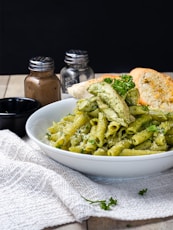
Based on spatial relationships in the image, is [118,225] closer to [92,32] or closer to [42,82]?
[42,82]

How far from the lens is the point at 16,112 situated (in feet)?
6.41

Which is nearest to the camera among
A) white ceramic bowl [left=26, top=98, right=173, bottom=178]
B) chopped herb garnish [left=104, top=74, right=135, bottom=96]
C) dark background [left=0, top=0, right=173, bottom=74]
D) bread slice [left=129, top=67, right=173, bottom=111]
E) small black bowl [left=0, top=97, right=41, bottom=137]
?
white ceramic bowl [left=26, top=98, right=173, bottom=178]

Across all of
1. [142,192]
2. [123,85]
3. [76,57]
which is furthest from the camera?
[76,57]

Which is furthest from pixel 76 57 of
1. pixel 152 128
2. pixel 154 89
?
pixel 152 128

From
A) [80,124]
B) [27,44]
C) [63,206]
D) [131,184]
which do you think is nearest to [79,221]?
[63,206]

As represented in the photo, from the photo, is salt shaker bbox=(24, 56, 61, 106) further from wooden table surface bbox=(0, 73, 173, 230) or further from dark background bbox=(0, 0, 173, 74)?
dark background bbox=(0, 0, 173, 74)

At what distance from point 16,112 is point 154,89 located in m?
0.49

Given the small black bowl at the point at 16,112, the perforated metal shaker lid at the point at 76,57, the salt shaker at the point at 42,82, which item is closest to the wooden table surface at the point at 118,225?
the small black bowl at the point at 16,112

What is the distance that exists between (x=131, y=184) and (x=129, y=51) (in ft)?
7.20

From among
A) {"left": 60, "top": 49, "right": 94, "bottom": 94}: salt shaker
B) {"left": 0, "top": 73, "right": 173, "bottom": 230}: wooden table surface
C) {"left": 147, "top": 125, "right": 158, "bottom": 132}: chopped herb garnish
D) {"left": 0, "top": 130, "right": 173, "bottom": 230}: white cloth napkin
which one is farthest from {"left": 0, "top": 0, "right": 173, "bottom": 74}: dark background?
{"left": 0, "top": 73, "right": 173, "bottom": 230}: wooden table surface

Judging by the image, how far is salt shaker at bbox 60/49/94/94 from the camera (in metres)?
2.22

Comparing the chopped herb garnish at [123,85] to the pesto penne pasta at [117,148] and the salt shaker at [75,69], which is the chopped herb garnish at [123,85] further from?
the salt shaker at [75,69]

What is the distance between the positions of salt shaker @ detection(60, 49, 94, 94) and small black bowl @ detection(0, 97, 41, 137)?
0.36 meters

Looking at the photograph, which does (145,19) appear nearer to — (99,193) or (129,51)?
(129,51)
